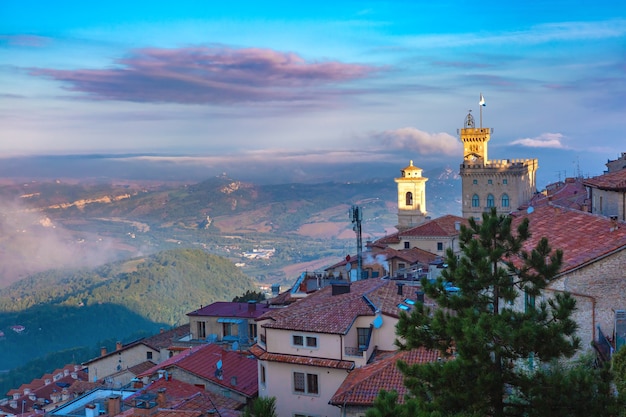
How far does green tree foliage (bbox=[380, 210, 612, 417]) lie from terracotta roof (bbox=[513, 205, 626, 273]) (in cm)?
425

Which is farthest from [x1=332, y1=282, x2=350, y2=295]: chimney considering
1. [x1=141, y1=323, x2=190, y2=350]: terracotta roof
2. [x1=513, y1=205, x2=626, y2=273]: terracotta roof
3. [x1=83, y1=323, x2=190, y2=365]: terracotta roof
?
[x1=141, y1=323, x2=190, y2=350]: terracotta roof

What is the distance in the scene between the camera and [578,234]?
25062 millimetres

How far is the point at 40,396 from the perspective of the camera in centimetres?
5116

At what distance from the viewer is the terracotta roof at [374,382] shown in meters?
24.0

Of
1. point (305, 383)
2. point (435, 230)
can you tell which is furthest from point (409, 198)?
point (305, 383)

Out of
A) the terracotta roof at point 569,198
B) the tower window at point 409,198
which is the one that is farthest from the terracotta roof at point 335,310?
the tower window at point 409,198

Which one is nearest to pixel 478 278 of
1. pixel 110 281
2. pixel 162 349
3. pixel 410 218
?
pixel 162 349

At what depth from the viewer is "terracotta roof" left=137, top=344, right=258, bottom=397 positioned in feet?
105

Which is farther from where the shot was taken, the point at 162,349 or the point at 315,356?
the point at 162,349

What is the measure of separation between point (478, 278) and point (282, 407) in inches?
462

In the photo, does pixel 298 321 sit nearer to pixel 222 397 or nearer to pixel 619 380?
pixel 222 397

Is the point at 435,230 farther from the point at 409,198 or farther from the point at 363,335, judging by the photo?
the point at 363,335

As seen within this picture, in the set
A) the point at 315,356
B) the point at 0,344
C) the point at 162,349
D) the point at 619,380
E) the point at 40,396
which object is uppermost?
the point at 619,380

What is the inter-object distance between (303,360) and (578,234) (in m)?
9.73
